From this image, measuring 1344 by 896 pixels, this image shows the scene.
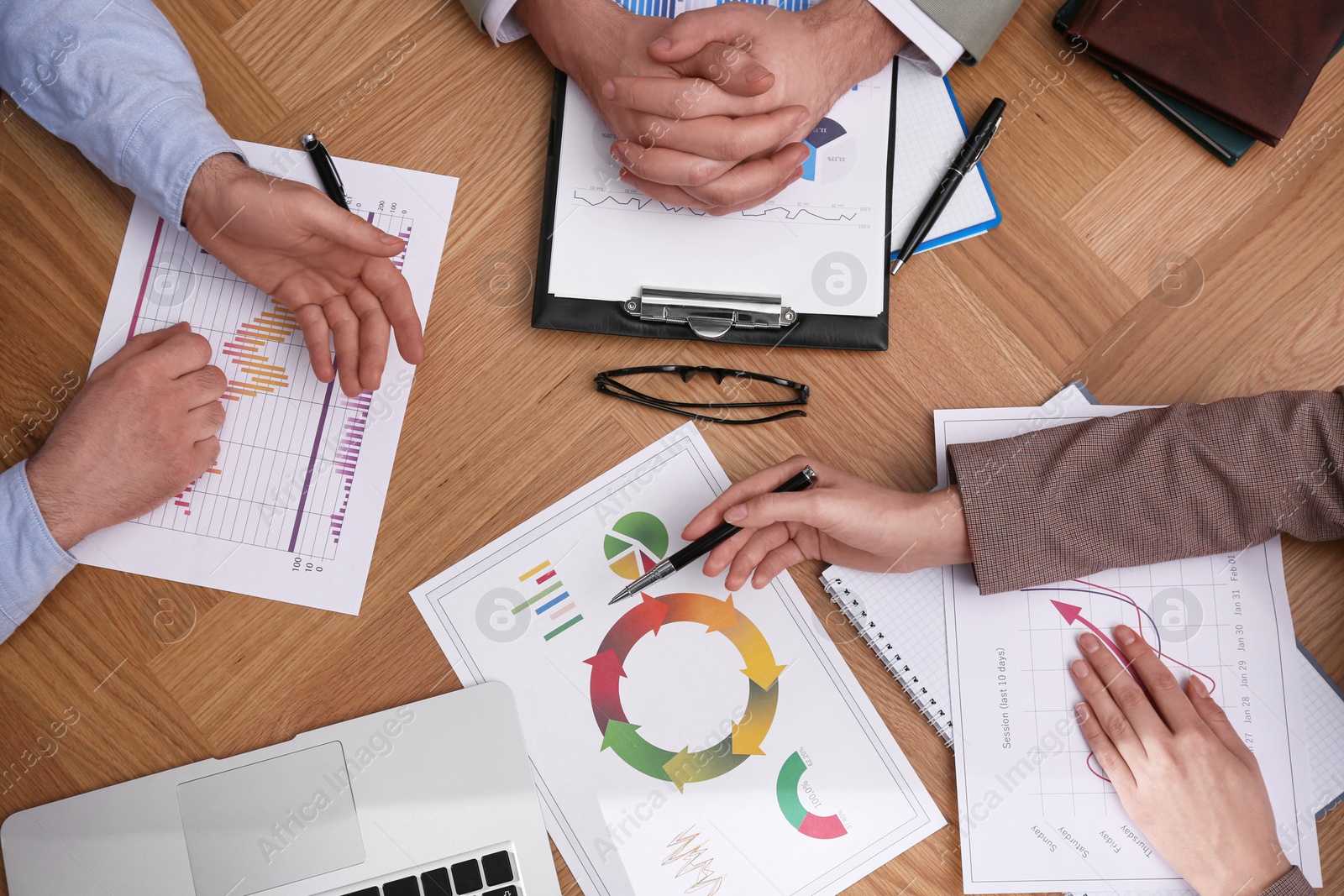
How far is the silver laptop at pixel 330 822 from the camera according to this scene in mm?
937

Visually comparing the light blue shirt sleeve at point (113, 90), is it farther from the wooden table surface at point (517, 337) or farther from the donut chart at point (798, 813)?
the donut chart at point (798, 813)

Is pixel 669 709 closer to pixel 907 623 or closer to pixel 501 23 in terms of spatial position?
pixel 907 623

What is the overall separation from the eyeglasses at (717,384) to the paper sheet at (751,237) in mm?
86

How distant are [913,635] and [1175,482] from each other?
12.7 inches

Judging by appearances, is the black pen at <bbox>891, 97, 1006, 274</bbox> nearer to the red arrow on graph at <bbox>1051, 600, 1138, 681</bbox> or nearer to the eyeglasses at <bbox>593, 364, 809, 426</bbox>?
the eyeglasses at <bbox>593, 364, 809, 426</bbox>

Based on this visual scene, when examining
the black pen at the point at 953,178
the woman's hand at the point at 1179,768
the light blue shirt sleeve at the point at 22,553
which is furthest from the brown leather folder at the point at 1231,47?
the light blue shirt sleeve at the point at 22,553

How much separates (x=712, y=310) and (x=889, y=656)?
43 centimetres

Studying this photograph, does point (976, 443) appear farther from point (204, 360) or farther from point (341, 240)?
point (204, 360)

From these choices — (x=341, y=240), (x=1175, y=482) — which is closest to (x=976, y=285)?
(x=1175, y=482)

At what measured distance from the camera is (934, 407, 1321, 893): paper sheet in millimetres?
954

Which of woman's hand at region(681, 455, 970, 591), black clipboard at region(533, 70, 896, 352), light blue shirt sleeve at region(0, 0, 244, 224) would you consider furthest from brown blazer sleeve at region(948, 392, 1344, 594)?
light blue shirt sleeve at region(0, 0, 244, 224)

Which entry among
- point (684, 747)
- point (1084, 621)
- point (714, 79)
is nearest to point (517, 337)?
point (714, 79)

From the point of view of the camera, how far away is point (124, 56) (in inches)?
38.7

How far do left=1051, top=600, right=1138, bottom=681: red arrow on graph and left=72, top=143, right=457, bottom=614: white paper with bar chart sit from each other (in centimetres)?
78
